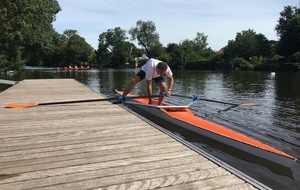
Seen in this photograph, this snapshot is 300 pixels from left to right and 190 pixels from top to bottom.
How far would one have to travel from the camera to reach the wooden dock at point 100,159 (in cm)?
341

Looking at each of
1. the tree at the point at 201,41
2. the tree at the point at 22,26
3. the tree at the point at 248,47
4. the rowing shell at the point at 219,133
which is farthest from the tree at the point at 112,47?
the rowing shell at the point at 219,133

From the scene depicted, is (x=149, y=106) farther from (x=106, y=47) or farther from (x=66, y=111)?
(x=106, y=47)

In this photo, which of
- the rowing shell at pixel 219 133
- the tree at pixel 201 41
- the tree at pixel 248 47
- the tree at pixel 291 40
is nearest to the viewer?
the rowing shell at pixel 219 133

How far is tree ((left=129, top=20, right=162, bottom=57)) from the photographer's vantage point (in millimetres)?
100500

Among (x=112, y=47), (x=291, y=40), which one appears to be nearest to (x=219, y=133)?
(x=291, y=40)

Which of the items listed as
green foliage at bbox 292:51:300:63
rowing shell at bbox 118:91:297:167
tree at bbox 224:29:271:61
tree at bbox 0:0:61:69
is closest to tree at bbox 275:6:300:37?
tree at bbox 224:29:271:61

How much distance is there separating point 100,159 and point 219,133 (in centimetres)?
326

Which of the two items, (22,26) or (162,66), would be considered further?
(22,26)

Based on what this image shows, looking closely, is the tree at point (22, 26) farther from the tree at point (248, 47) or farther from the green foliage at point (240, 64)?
the tree at point (248, 47)

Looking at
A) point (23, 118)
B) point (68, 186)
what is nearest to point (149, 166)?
point (68, 186)

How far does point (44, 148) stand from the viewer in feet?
15.5

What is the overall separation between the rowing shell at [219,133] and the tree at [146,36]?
92.2 m

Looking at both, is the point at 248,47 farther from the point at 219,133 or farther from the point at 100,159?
the point at 100,159

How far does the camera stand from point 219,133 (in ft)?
21.2
